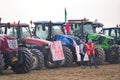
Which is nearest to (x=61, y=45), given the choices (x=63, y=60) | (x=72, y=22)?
(x=63, y=60)

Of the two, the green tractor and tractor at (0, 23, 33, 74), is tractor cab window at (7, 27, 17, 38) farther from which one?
the green tractor

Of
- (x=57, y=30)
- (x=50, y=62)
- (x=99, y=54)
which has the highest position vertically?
(x=57, y=30)

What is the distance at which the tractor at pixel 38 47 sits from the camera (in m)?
20.3

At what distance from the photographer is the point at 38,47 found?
21.4m

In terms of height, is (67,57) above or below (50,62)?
above

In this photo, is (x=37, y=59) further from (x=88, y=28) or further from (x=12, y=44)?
(x=88, y=28)

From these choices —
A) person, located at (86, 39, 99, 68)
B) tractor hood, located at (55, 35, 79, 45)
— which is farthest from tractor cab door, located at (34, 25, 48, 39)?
person, located at (86, 39, 99, 68)

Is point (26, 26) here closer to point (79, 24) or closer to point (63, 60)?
point (63, 60)

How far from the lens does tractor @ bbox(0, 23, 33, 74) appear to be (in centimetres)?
1750

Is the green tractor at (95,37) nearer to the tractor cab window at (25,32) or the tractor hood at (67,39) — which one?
the tractor hood at (67,39)

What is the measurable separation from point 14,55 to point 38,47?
3778mm

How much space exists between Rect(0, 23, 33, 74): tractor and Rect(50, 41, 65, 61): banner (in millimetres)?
3204

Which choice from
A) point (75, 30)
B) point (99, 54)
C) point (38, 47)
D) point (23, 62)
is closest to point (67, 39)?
point (99, 54)

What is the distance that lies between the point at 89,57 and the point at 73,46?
62.7 inches
